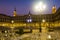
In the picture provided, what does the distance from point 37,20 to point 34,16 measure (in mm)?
542

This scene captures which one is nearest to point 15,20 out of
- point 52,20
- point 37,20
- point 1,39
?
point 37,20

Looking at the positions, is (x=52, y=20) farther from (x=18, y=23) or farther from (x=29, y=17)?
(x=18, y=23)

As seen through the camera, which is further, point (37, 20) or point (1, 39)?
point (37, 20)

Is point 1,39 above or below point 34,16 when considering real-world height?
below

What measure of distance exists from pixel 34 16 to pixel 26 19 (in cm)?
90

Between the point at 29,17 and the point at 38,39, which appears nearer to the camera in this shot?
the point at 38,39

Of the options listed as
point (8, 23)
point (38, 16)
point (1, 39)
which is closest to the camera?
point (1, 39)

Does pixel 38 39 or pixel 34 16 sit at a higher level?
pixel 34 16

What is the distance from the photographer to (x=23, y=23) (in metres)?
10.2

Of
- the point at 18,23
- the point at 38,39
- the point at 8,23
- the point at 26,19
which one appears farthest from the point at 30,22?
the point at 38,39

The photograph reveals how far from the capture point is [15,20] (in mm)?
10609

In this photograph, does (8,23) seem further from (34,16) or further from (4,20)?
(34,16)

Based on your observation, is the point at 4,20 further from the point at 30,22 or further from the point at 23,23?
the point at 30,22

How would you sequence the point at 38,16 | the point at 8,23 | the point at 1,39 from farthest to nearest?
the point at 38,16
the point at 8,23
the point at 1,39
